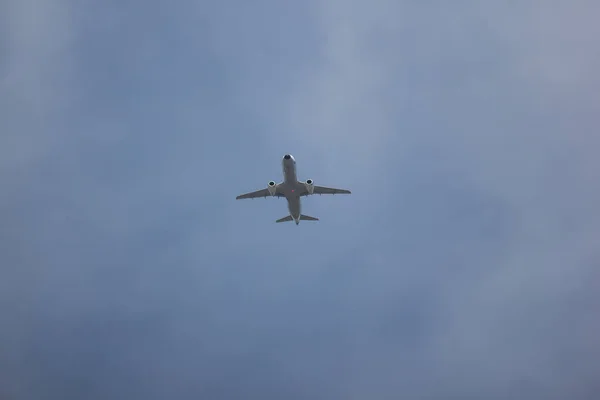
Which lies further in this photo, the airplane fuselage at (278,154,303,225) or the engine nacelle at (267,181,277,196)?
the engine nacelle at (267,181,277,196)

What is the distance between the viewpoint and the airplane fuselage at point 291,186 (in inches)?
2975

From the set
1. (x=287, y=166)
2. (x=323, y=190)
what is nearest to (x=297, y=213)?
(x=323, y=190)

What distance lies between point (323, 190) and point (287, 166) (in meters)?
12.1

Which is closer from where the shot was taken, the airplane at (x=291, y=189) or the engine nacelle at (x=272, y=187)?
the airplane at (x=291, y=189)

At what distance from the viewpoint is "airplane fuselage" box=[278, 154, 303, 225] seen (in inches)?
2975

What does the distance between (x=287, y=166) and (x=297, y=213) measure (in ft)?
46.5

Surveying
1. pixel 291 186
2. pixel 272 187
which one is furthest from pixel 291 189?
pixel 272 187

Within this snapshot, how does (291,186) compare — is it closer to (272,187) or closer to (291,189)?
(291,189)

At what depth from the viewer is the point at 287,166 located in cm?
7588

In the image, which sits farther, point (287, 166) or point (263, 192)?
point (263, 192)

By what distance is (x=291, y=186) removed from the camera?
80.6 metres

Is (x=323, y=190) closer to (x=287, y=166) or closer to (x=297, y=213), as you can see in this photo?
(x=297, y=213)

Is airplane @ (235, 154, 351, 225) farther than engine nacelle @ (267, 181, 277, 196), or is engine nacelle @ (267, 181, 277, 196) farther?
engine nacelle @ (267, 181, 277, 196)

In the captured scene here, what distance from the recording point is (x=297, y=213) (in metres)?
87.6
